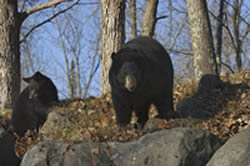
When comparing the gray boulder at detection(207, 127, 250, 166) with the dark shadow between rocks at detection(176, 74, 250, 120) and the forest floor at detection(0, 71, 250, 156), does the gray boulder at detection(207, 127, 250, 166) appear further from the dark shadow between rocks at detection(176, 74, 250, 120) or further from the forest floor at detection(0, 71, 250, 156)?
the dark shadow between rocks at detection(176, 74, 250, 120)

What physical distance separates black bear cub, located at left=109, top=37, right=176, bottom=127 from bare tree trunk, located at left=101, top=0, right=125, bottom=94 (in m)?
2.50

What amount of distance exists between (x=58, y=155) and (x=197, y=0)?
602cm

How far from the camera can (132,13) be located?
45.1ft

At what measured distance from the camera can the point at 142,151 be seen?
3.87 metres

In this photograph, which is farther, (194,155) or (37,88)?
(37,88)

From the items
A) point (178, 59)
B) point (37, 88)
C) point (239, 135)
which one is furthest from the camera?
point (178, 59)

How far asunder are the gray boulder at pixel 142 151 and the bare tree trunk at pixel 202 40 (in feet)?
15.1

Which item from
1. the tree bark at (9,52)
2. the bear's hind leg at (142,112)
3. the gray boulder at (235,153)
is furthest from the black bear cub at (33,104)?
the gray boulder at (235,153)

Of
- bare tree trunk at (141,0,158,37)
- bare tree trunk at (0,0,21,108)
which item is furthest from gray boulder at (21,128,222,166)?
bare tree trunk at (141,0,158,37)

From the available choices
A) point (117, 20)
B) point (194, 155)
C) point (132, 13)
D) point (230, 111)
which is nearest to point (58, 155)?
point (194, 155)

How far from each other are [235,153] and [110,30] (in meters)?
6.17

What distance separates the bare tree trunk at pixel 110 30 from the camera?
8.99 metres

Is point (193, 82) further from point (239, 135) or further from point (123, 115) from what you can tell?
point (239, 135)

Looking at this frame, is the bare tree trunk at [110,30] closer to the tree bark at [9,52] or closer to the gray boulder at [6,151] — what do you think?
the tree bark at [9,52]
